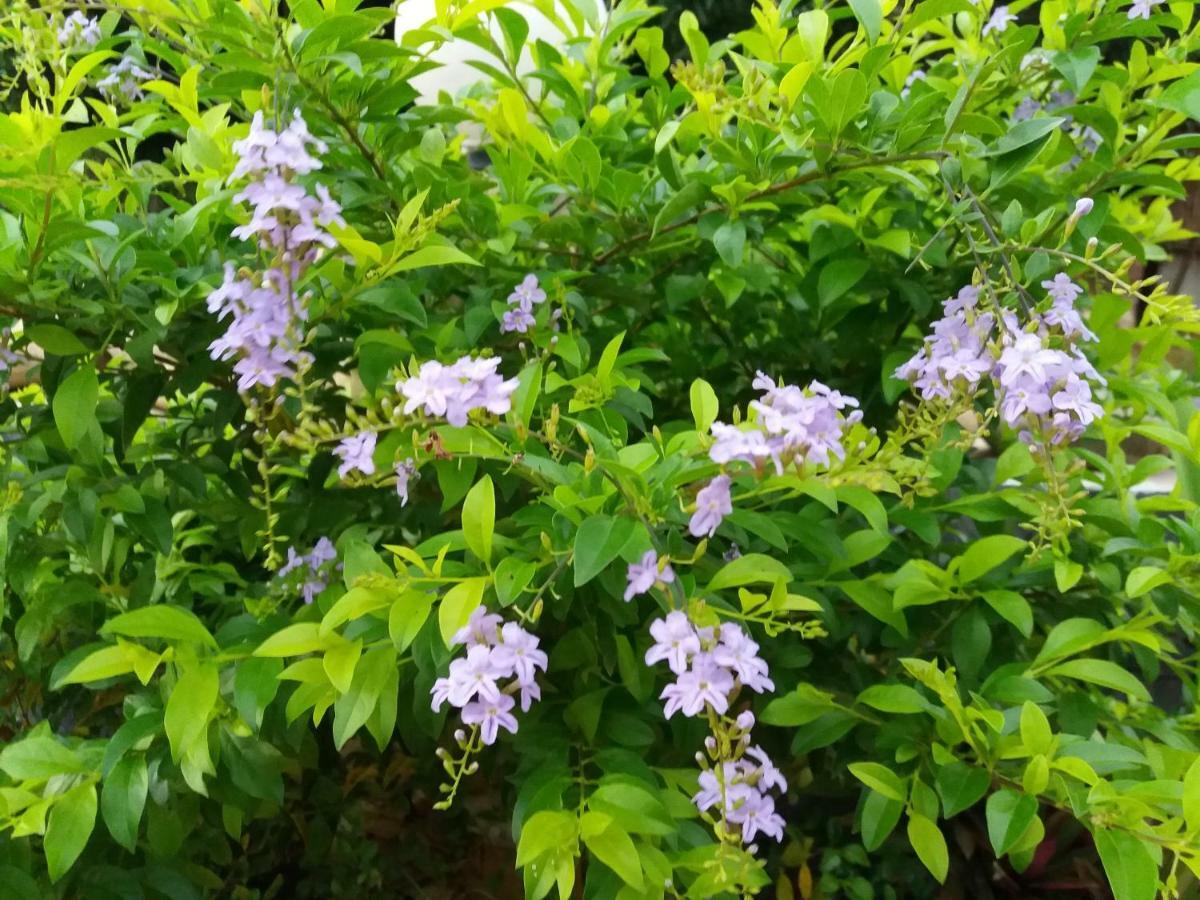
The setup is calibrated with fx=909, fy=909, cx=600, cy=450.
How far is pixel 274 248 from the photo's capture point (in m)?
0.59

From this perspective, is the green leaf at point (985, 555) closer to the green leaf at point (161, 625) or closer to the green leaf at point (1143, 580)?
→ the green leaf at point (1143, 580)

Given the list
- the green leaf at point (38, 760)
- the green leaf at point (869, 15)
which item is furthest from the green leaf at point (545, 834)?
the green leaf at point (869, 15)

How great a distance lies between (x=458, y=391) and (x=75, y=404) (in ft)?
1.05

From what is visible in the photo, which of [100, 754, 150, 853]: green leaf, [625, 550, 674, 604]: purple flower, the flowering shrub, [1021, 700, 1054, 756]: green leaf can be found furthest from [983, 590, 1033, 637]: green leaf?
[100, 754, 150, 853]: green leaf

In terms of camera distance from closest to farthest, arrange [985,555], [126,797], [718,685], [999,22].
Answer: [718,685] < [126,797] < [985,555] < [999,22]

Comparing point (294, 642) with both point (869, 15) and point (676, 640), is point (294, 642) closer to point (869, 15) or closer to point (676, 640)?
point (676, 640)

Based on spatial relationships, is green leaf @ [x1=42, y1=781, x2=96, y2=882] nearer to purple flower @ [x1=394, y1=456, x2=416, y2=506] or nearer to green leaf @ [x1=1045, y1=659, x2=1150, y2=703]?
purple flower @ [x1=394, y1=456, x2=416, y2=506]

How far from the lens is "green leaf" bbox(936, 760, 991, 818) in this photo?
63 centimetres

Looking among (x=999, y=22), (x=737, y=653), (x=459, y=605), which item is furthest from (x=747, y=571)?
(x=999, y=22)

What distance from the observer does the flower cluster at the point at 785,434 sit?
0.52 metres

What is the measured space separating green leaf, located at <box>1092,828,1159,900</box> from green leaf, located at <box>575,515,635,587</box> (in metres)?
0.36

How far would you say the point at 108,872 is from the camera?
0.73m

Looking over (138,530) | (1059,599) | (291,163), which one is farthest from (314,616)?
(1059,599)

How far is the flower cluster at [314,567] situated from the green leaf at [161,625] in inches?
3.8
